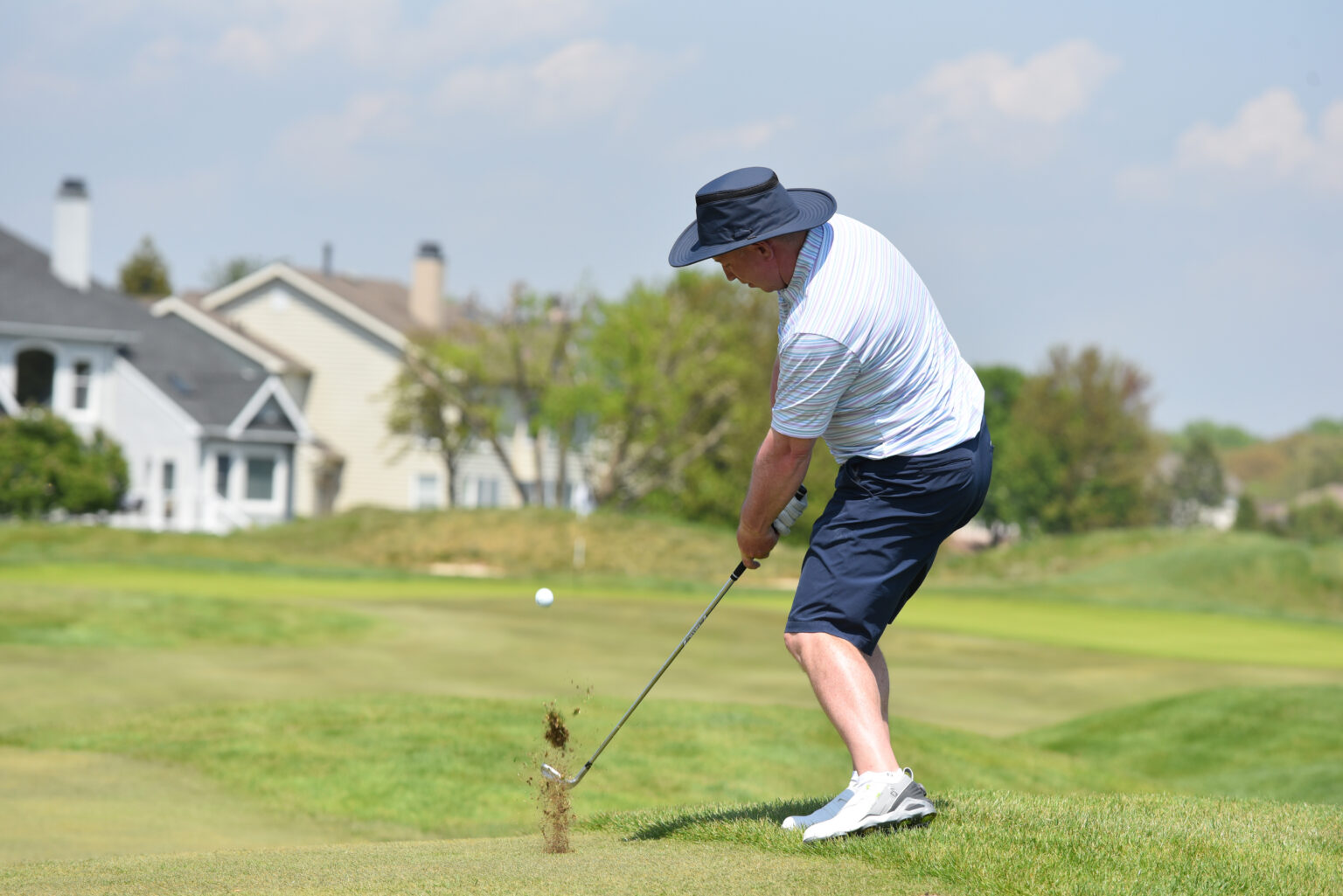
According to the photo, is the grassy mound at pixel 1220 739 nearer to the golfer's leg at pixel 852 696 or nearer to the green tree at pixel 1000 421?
the golfer's leg at pixel 852 696

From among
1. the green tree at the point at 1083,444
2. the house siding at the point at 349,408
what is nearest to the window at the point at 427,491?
the house siding at the point at 349,408

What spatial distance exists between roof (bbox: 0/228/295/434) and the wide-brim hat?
4162 centimetres

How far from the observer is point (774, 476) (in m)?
5.00

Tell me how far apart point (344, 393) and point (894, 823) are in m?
49.2

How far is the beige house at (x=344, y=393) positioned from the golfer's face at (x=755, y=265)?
46.4m

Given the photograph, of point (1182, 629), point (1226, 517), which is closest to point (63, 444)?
point (1182, 629)

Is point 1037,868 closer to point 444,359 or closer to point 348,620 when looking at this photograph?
point 348,620

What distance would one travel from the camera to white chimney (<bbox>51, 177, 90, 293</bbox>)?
4628 centimetres

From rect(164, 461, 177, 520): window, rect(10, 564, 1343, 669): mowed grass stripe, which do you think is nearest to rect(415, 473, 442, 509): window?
rect(164, 461, 177, 520): window

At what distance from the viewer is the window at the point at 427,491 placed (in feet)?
173

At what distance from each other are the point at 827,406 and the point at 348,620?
13.4 m

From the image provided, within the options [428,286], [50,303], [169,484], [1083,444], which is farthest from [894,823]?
[1083,444]

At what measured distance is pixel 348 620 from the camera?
1734 centimetres

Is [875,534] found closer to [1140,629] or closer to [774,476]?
[774,476]
